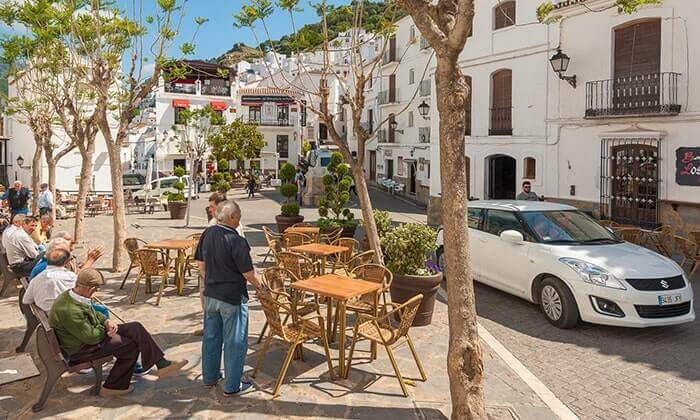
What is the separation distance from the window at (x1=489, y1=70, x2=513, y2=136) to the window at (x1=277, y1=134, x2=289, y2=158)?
40096 mm

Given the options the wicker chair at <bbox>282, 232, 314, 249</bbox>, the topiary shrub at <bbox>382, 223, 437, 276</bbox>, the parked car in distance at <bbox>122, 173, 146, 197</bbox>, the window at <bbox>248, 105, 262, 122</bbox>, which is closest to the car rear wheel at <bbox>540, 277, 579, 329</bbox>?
the topiary shrub at <bbox>382, 223, 437, 276</bbox>

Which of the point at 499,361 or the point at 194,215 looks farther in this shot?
the point at 194,215

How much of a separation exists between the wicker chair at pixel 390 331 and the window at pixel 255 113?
5264 cm

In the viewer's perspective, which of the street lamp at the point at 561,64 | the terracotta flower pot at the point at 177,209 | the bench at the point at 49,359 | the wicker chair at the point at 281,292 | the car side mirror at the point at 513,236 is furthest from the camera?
the terracotta flower pot at the point at 177,209

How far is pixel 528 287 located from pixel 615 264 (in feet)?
4.29

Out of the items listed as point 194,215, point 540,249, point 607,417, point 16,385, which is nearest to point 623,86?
point 540,249

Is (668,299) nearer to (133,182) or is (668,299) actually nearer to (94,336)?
(94,336)

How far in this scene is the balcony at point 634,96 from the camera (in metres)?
13.3

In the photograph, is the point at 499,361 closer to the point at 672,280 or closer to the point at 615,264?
the point at 615,264

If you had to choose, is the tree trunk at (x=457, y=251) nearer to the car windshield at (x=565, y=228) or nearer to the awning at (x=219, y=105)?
the car windshield at (x=565, y=228)

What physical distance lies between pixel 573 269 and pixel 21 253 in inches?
300

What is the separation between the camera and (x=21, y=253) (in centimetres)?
782

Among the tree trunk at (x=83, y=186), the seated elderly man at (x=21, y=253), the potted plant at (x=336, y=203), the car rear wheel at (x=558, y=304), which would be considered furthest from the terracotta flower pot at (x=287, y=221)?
the car rear wheel at (x=558, y=304)

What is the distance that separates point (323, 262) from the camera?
823 cm
